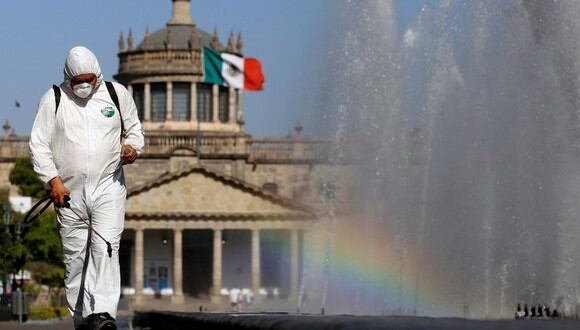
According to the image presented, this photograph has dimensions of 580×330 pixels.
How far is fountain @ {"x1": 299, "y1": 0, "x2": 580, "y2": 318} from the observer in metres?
19.4

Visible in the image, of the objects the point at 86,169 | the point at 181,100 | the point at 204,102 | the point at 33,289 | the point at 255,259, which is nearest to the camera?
the point at 86,169

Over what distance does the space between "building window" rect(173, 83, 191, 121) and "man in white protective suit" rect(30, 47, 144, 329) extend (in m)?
124

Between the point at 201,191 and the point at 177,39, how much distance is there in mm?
27032

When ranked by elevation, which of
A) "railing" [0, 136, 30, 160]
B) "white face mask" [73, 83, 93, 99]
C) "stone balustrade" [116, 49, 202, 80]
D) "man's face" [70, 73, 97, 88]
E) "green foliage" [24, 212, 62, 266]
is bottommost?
"green foliage" [24, 212, 62, 266]

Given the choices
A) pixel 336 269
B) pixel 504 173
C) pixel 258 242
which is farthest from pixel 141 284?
pixel 504 173

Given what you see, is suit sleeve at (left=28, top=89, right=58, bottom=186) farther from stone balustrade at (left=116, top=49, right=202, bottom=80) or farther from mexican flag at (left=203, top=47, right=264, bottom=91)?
stone balustrade at (left=116, top=49, right=202, bottom=80)

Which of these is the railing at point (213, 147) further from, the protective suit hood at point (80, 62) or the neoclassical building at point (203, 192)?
the protective suit hood at point (80, 62)

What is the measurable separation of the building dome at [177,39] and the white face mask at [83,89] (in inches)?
4887

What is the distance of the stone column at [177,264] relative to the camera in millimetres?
113688

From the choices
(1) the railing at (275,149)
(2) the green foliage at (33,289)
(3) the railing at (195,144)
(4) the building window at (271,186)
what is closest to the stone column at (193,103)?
(3) the railing at (195,144)

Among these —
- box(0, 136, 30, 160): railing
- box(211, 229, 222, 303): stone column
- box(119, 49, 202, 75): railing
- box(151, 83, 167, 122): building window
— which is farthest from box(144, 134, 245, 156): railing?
box(211, 229, 222, 303): stone column

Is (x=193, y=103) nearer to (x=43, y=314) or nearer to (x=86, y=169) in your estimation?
(x=43, y=314)

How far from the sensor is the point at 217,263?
117 meters

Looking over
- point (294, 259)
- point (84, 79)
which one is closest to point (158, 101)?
point (294, 259)
